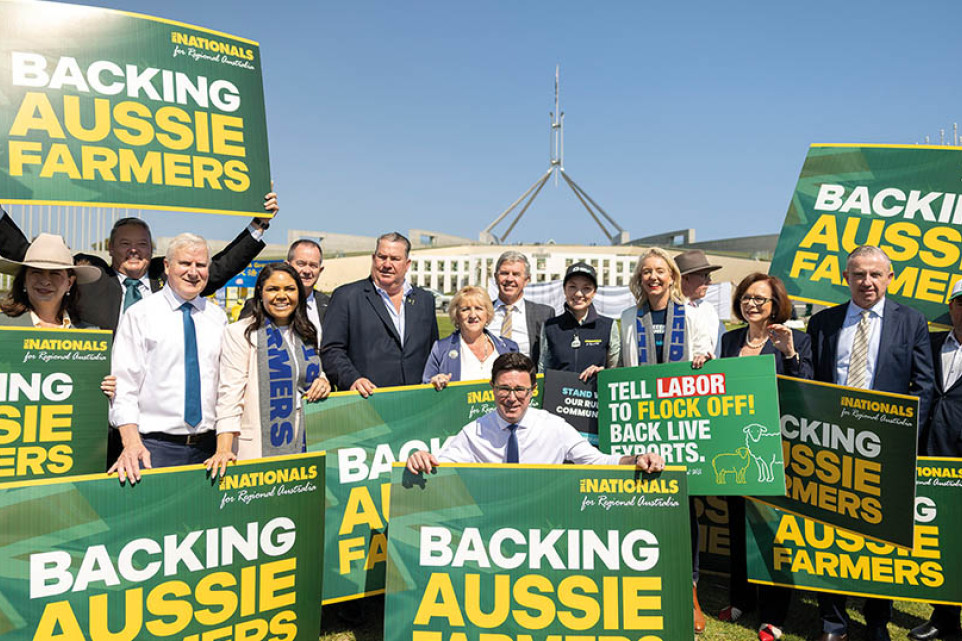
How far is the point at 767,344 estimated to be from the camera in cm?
452

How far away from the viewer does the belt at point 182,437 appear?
3770 millimetres

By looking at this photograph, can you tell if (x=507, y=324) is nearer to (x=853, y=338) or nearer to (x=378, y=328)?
(x=378, y=328)

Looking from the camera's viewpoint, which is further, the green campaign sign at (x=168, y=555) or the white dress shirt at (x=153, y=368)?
the white dress shirt at (x=153, y=368)

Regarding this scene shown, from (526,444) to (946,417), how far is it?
8.65 ft

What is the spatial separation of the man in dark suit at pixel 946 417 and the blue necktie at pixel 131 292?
499 cm

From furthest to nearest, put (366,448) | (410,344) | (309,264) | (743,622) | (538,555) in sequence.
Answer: (309,264) → (410,344) → (743,622) → (366,448) → (538,555)

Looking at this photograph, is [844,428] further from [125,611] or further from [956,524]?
[125,611]

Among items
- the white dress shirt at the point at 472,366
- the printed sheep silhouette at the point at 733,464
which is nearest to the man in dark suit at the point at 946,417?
the printed sheep silhouette at the point at 733,464

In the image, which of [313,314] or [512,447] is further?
[313,314]

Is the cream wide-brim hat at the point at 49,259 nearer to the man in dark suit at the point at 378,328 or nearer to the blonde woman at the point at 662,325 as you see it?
the man in dark suit at the point at 378,328

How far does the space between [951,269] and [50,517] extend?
565cm

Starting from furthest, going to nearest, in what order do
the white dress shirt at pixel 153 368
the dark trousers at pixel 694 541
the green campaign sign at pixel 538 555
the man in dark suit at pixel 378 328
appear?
the man in dark suit at pixel 378 328 → the dark trousers at pixel 694 541 → the white dress shirt at pixel 153 368 → the green campaign sign at pixel 538 555

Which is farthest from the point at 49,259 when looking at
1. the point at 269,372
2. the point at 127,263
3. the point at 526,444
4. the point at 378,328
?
the point at 526,444

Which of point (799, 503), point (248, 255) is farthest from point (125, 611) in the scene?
point (799, 503)
